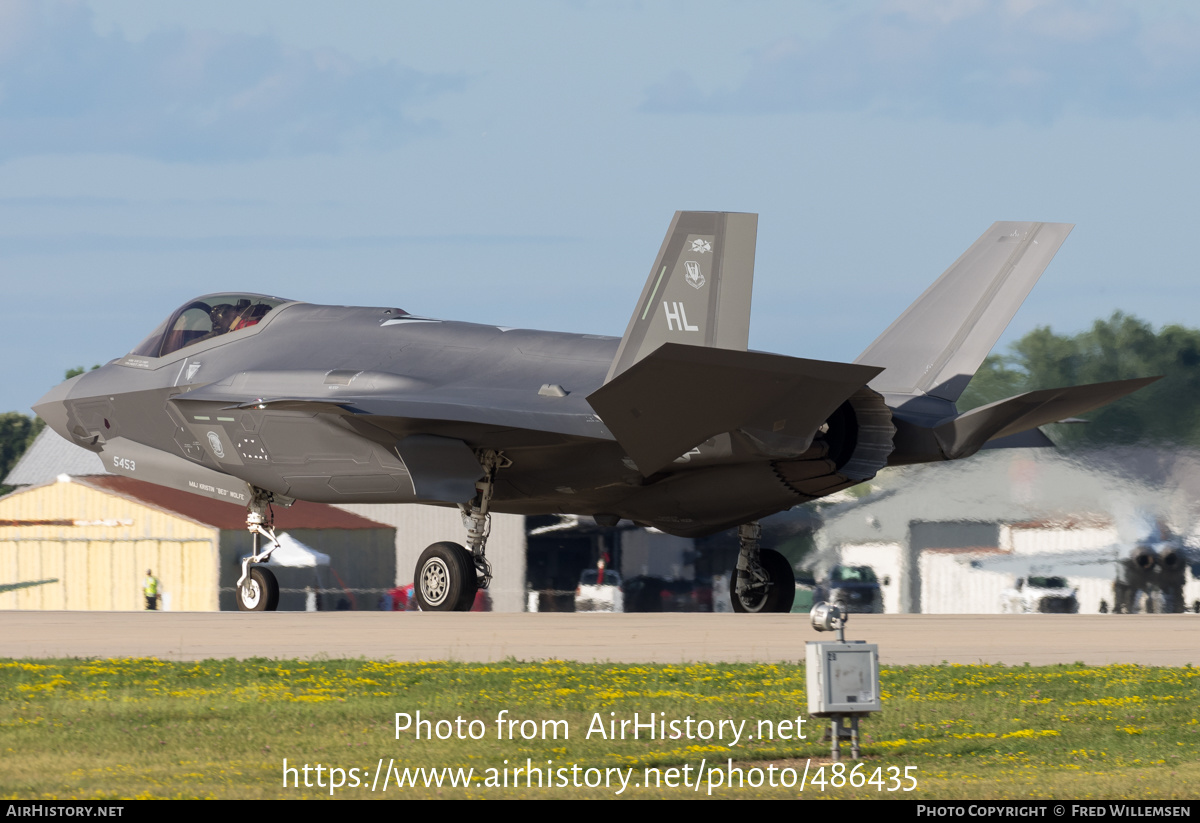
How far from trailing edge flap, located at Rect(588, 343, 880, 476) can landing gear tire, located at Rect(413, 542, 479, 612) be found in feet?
10.8

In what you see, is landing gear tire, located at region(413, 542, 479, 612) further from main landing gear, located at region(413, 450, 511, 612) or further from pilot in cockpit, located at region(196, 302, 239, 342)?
pilot in cockpit, located at region(196, 302, 239, 342)

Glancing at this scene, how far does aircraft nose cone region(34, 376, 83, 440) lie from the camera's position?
22484 millimetres

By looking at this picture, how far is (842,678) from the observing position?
318 inches

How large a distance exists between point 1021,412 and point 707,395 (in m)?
5.49

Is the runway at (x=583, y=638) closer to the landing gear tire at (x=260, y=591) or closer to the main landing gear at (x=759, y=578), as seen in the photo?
the landing gear tire at (x=260, y=591)

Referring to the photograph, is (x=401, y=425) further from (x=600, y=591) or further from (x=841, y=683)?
(x=841, y=683)

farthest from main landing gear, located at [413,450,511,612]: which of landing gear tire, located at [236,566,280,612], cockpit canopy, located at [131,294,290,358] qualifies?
cockpit canopy, located at [131,294,290,358]

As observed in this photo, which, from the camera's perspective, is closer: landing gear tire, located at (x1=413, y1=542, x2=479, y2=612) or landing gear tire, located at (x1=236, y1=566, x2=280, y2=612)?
landing gear tire, located at (x1=413, y1=542, x2=479, y2=612)

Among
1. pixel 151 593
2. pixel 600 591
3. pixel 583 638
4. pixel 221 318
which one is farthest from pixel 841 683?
pixel 151 593

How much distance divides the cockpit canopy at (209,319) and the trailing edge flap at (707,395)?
7.61 metres

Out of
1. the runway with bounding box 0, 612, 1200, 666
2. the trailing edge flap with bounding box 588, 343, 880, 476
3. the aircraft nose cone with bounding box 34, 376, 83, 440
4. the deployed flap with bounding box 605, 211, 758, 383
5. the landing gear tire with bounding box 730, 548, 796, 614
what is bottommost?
the runway with bounding box 0, 612, 1200, 666

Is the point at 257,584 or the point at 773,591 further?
the point at 773,591

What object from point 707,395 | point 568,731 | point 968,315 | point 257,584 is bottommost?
point 568,731

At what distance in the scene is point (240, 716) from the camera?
9203mm
